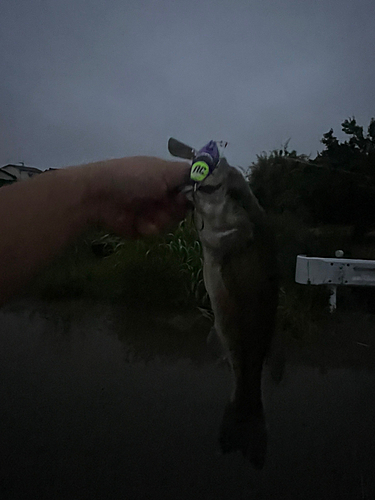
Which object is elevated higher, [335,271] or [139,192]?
[139,192]

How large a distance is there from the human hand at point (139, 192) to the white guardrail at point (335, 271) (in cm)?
210

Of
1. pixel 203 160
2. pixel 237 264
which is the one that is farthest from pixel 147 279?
pixel 203 160

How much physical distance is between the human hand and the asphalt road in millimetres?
904

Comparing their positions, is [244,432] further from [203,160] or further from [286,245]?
[286,245]

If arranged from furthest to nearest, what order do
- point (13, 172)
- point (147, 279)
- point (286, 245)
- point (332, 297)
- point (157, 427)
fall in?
point (147, 279)
point (332, 297)
point (286, 245)
point (157, 427)
point (13, 172)

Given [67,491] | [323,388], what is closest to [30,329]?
[67,491]

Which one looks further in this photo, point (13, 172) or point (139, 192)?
point (13, 172)

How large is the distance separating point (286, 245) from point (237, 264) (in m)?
2.14

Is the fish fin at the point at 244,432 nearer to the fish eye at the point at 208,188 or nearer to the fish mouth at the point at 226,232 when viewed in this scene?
the fish mouth at the point at 226,232

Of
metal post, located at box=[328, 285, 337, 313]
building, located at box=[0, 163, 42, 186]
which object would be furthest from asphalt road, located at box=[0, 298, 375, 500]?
building, located at box=[0, 163, 42, 186]

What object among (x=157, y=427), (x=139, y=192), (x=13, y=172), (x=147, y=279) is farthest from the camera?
(x=147, y=279)

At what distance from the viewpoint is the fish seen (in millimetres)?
1403

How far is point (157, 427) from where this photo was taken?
2.97 meters

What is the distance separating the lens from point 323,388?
3.37 meters
